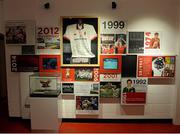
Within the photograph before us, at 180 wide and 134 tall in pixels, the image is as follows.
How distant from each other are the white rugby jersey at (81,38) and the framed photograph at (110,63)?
240 millimetres

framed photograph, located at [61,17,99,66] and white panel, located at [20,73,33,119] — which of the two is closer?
framed photograph, located at [61,17,99,66]

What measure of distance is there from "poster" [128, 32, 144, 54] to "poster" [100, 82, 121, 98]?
71 centimetres

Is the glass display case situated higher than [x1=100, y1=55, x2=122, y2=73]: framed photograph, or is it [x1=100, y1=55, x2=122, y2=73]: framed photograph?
[x1=100, y1=55, x2=122, y2=73]: framed photograph

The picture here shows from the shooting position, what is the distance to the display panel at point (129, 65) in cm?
341

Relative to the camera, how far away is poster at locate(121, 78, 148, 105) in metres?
3.44

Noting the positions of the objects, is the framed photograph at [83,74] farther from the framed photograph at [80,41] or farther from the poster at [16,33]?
the poster at [16,33]

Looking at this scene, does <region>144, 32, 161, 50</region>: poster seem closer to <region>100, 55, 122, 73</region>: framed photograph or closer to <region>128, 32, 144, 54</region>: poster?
<region>128, 32, 144, 54</region>: poster

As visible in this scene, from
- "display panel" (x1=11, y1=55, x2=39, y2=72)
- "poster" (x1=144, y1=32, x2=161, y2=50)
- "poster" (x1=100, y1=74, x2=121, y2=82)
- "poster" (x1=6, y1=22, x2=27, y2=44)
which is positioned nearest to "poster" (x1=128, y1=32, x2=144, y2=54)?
"poster" (x1=144, y1=32, x2=161, y2=50)

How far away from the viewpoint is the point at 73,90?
3523 millimetres

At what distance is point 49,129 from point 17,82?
1162mm

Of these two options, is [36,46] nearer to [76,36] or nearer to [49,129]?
[76,36]

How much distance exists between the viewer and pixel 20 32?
341 cm

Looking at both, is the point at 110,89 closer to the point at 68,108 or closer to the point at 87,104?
the point at 87,104

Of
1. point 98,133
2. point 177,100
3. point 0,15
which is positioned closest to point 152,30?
point 177,100
